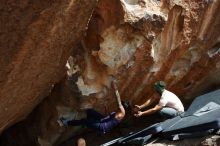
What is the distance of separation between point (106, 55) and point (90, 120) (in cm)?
111

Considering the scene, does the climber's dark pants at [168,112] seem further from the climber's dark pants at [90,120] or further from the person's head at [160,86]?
the climber's dark pants at [90,120]

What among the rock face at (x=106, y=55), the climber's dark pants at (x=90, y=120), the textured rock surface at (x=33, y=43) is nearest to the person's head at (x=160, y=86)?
the rock face at (x=106, y=55)

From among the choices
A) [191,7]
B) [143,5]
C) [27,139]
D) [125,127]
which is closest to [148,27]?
[143,5]

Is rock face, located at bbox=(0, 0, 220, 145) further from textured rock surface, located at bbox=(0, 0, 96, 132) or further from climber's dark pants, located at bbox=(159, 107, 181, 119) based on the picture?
climber's dark pants, located at bbox=(159, 107, 181, 119)

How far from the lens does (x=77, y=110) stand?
8594 mm

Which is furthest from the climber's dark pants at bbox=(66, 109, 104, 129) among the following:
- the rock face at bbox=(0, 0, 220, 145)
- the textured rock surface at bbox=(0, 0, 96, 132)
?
the textured rock surface at bbox=(0, 0, 96, 132)

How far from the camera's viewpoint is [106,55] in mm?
8195

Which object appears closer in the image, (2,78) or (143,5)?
(2,78)

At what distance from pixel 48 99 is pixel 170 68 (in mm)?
2218

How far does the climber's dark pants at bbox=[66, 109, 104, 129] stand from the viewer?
8.32m

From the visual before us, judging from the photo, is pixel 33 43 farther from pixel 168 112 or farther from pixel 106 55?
pixel 168 112

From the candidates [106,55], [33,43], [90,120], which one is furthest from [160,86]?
[33,43]

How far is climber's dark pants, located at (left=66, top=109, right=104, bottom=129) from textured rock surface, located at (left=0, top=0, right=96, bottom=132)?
3.21 ft

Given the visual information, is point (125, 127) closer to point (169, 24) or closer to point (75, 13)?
point (169, 24)
